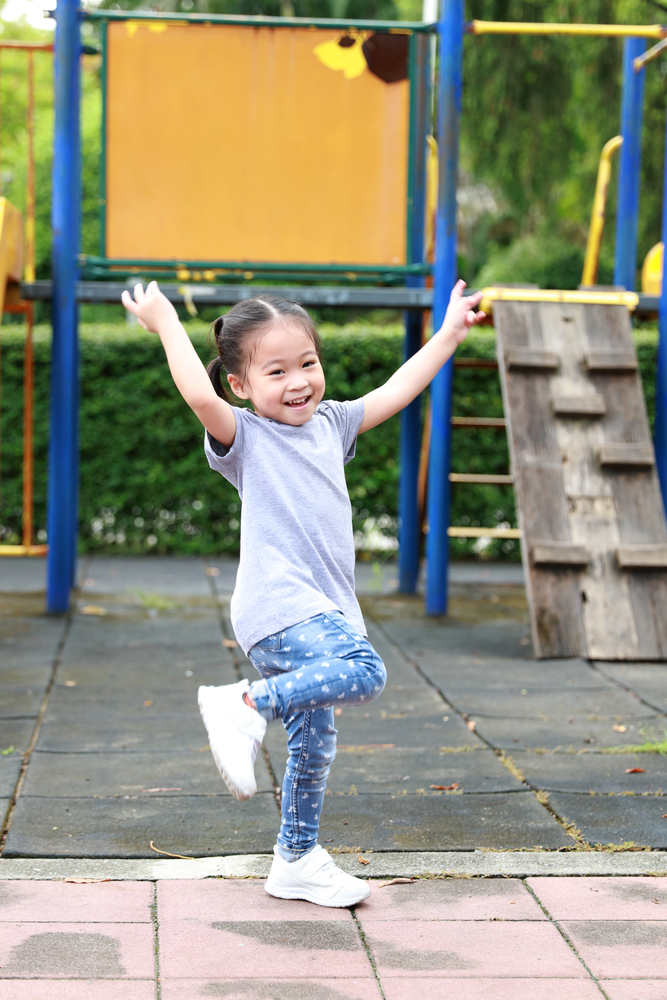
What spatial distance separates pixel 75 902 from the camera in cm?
240

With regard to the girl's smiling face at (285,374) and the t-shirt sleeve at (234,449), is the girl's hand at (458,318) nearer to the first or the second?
the girl's smiling face at (285,374)

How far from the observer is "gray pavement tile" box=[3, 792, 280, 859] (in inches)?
107

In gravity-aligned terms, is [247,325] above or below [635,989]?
above

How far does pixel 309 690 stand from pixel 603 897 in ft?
2.70

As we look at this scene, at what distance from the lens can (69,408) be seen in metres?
5.99

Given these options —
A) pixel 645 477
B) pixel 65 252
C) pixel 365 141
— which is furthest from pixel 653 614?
pixel 65 252

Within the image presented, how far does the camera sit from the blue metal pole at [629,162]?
6.57m

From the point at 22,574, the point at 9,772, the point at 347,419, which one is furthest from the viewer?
the point at 22,574

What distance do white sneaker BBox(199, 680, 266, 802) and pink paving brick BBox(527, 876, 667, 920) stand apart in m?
0.72

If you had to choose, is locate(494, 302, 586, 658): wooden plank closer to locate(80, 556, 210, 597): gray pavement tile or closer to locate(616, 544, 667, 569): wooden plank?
locate(616, 544, 667, 569): wooden plank

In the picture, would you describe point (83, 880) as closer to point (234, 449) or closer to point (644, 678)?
point (234, 449)

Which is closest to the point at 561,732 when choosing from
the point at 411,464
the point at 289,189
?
the point at 411,464

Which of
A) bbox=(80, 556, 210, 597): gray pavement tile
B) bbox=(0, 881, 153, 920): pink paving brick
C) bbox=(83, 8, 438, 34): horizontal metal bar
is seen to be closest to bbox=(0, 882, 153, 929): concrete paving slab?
bbox=(0, 881, 153, 920): pink paving brick

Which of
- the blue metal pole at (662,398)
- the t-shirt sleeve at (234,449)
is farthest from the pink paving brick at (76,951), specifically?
the blue metal pole at (662,398)
